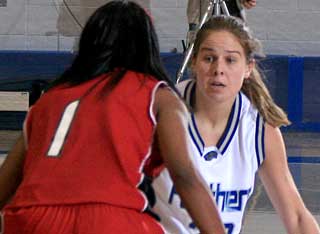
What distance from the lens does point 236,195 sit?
2.95 meters

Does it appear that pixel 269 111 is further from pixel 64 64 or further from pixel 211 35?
pixel 64 64

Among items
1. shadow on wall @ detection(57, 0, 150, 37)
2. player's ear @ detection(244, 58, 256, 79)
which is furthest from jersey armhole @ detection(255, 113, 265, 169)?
shadow on wall @ detection(57, 0, 150, 37)

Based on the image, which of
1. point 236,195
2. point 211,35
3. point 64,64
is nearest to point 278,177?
point 236,195

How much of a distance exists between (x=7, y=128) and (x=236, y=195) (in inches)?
249

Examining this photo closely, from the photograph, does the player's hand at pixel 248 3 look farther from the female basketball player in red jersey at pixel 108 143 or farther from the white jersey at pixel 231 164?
the female basketball player in red jersey at pixel 108 143

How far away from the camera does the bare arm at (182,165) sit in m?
2.11

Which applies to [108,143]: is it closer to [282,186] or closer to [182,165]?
[182,165]

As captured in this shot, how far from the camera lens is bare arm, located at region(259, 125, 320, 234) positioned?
117 inches

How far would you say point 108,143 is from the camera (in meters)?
2.09

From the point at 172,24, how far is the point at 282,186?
7.01m

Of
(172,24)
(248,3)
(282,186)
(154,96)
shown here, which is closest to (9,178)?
(154,96)

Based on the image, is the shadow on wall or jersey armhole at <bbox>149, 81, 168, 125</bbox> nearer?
jersey armhole at <bbox>149, 81, 168, 125</bbox>

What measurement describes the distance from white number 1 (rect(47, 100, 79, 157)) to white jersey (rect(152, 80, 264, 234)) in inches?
31.1

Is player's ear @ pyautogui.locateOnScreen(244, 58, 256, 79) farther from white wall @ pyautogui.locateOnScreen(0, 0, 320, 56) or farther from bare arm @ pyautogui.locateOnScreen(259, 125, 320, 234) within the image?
white wall @ pyautogui.locateOnScreen(0, 0, 320, 56)
